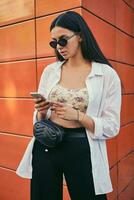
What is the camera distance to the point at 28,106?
2896 mm

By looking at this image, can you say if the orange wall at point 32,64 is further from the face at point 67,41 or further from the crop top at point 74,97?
the crop top at point 74,97

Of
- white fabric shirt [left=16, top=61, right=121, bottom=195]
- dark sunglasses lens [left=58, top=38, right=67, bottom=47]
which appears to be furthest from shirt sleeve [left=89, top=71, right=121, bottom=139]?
dark sunglasses lens [left=58, top=38, right=67, bottom=47]

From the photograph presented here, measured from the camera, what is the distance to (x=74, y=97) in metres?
1.64

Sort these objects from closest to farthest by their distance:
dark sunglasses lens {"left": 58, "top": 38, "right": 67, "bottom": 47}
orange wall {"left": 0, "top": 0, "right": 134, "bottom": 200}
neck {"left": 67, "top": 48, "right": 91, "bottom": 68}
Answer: dark sunglasses lens {"left": 58, "top": 38, "right": 67, "bottom": 47} < neck {"left": 67, "top": 48, "right": 91, "bottom": 68} < orange wall {"left": 0, "top": 0, "right": 134, "bottom": 200}

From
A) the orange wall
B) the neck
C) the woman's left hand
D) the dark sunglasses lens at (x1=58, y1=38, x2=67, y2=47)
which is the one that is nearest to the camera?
the woman's left hand

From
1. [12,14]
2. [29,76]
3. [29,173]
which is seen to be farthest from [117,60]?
[29,173]

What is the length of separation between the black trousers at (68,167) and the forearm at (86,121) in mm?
55

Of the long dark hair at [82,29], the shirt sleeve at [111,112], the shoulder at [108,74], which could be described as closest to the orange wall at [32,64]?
the long dark hair at [82,29]

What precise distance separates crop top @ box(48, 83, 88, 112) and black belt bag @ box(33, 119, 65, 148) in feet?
0.54

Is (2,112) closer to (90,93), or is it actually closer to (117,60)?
(117,60)

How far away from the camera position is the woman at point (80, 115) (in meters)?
1.63

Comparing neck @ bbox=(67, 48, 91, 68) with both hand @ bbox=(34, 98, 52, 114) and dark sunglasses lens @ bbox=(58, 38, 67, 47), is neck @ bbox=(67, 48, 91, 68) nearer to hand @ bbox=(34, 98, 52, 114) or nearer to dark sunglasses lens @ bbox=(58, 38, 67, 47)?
dark sunglasses lens @ bbox=(58, 38, 67, 47)

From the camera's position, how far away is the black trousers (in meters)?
1.63

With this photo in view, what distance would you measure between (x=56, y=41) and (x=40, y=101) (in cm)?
41
